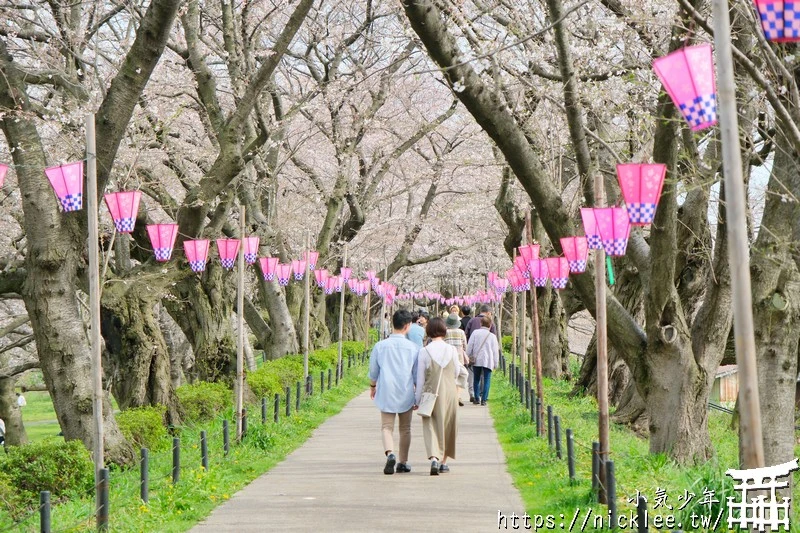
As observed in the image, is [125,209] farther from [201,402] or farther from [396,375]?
[201,402]

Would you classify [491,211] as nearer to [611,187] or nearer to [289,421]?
[289,421]

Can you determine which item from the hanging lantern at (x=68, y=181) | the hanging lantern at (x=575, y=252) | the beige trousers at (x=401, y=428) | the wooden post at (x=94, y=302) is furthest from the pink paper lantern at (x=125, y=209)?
the hanging lantern at (x=575, y=252)

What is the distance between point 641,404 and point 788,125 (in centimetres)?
1150

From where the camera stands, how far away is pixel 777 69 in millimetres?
7613

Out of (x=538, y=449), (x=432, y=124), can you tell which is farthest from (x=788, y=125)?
(x=432, y=124)

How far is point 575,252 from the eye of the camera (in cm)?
1148

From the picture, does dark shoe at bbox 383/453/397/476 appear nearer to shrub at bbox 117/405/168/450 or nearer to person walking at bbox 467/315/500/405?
shrub at bbox 117/405/168/450

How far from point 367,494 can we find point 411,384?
153 cm

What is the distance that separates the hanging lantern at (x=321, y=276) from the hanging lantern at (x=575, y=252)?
16.3m

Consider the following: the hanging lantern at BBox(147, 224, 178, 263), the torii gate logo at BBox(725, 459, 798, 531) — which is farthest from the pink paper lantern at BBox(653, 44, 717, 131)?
the hanging lantern at BBox(147, 224, 178, 263)

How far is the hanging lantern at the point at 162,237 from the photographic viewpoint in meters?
14.4

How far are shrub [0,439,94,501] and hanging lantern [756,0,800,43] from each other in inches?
302

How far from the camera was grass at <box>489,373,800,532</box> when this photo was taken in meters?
7.72

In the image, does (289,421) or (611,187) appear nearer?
(611,187)
